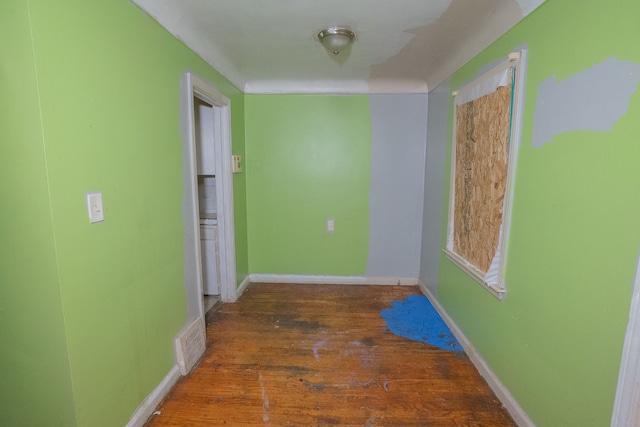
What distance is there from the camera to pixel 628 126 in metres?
1.02

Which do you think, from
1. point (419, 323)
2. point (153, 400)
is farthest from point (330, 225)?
point (153, 400)

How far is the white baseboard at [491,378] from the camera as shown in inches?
62.2

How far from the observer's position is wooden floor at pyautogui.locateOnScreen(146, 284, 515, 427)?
1.67m

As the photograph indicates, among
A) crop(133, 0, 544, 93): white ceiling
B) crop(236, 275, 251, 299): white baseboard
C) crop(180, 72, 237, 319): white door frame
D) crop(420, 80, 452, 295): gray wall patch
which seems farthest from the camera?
crop(236, 275, 251, 299): white baseboard

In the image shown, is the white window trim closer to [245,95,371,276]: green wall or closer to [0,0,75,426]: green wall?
[245,95,371,276]: green wall

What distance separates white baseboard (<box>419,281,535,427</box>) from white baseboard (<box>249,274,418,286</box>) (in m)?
0.78

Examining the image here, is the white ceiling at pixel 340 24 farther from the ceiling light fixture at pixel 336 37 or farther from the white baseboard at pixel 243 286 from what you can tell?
the white baseboard at pixel 243 286

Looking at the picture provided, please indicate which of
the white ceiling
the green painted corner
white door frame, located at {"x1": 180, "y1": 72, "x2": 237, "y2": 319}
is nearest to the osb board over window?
the white ceiling

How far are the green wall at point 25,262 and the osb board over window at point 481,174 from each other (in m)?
2.17

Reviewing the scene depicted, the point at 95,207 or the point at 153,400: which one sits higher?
the point at 95,207

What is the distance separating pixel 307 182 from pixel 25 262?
2.50 meters

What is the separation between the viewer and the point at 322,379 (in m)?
1.95

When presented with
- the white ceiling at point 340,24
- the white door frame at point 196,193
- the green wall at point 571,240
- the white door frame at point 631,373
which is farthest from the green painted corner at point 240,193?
the white door frame at point 631,373

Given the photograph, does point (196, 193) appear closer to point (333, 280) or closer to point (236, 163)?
point (236, 163)
